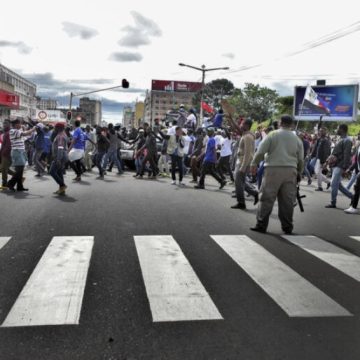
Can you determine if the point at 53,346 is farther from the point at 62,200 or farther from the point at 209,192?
the point at 209,192

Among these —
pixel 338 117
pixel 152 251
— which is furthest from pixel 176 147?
pixel 338 117

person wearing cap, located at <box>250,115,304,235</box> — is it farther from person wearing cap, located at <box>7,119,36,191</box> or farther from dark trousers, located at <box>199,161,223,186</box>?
person wearing cap, located at <box>7,119,36,191</box>

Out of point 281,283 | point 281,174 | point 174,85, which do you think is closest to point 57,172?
point 281,174

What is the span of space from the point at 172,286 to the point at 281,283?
108 centimetres

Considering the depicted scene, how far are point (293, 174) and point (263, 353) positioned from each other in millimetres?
4458

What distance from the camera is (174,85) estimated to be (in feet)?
454

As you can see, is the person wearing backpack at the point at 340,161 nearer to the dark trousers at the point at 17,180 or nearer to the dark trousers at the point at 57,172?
the dark trousers at the point at 57,172

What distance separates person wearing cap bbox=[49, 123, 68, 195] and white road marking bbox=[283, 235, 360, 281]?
578 centimetres

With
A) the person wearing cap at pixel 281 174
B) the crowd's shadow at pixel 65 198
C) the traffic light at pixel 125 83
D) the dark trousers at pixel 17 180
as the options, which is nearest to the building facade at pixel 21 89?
the traffic light at pixel 125 83

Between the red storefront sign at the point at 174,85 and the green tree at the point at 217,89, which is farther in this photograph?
the red storefront sign at the point at 174,85

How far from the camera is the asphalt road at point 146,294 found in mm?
3309

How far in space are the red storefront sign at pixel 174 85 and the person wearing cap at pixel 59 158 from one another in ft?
410

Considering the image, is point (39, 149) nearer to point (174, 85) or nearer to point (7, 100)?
point (7, 100)

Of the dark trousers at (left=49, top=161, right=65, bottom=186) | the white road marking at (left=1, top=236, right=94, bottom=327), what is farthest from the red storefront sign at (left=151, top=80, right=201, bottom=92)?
the white road marking at (left=1, top=236, right=94, bottom=327)
